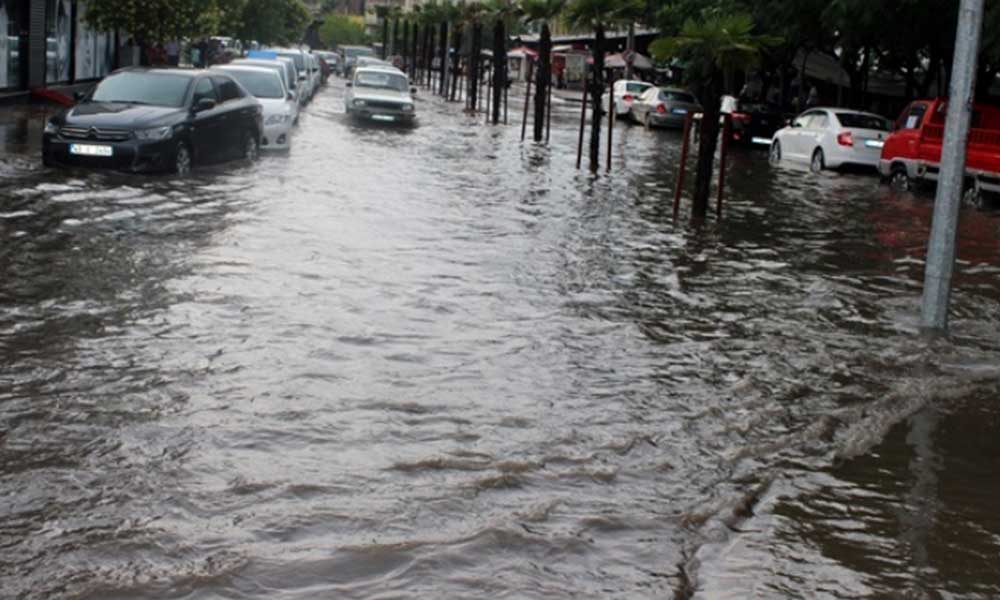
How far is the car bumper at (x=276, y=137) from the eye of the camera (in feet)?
81.9

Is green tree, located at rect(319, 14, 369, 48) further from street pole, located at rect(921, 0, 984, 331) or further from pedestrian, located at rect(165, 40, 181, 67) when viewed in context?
street pole, located at rect(921, 0, 984, 331)

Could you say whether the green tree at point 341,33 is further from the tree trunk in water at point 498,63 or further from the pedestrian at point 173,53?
the tree trunk in water at point 498,63

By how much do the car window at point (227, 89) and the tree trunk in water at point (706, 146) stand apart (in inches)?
285

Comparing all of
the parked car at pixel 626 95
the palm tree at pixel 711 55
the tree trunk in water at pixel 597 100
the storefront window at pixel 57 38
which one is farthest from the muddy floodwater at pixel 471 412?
the parked car at pixel 626 95

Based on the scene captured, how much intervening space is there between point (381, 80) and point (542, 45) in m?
6.01

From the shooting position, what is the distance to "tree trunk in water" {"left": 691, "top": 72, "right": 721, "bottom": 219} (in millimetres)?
19062

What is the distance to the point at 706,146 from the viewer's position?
63.3 feet

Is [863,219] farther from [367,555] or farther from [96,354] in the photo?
[367,555]

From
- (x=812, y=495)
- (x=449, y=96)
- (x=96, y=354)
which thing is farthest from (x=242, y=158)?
(x=449, y=96)

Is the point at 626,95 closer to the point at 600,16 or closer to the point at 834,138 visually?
the point at 834,138

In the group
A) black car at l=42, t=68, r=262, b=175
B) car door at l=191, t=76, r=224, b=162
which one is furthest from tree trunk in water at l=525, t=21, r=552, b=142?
car door at l=191, t=76, r=224, b=162

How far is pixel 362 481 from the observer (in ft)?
22.1

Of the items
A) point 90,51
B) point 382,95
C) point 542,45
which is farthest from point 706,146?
point 90,51

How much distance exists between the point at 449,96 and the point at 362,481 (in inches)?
2096
